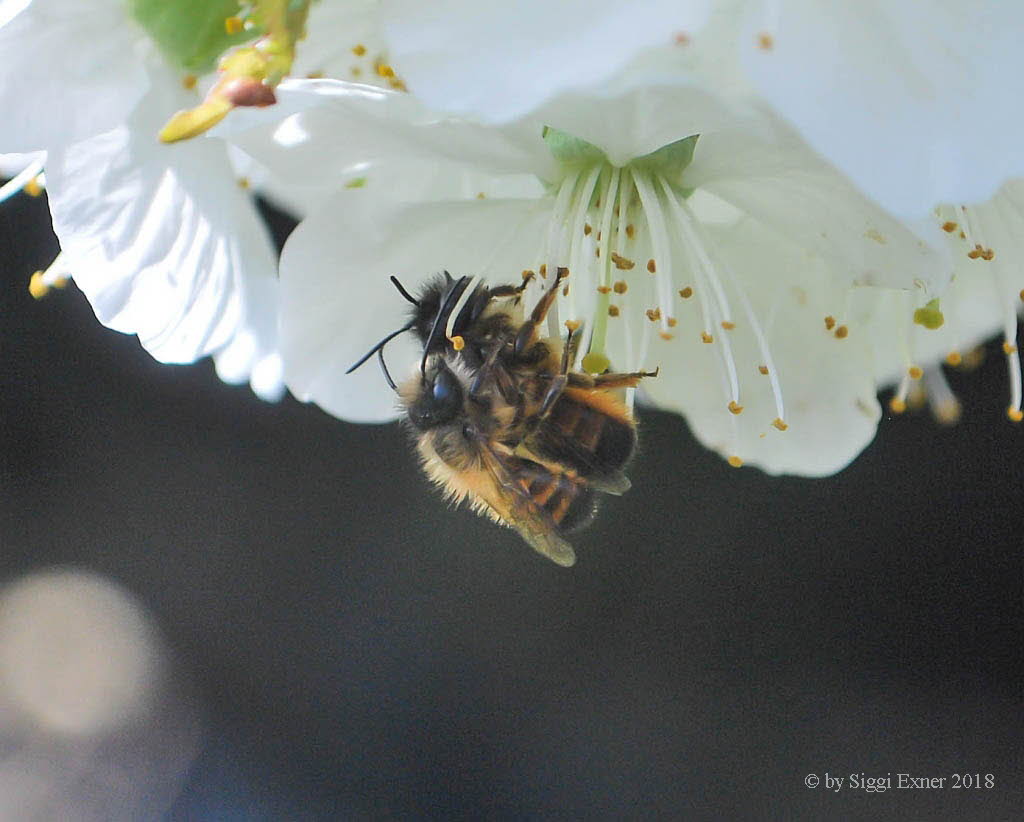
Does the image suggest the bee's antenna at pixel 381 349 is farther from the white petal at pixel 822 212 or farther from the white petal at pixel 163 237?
the white petal at pixel 822 212

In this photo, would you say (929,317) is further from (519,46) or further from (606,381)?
(519,46)

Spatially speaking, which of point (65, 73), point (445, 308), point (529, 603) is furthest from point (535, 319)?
point (529, 603)

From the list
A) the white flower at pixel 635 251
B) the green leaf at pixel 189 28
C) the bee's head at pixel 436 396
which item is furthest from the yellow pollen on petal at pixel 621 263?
the green leaf at pixel 189 28

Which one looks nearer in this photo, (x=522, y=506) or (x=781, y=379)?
(x=522, y=506)

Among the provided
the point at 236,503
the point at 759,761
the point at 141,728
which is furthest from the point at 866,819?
the point at 141,728

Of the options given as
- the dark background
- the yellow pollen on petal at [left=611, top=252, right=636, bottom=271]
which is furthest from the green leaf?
the dark background

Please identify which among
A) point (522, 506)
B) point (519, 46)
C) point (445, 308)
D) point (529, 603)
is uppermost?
point (519, 46)

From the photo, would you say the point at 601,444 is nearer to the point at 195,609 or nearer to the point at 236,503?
the point at 236,503
